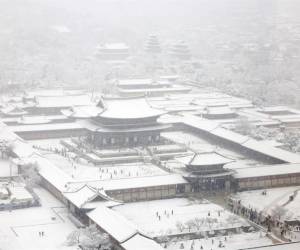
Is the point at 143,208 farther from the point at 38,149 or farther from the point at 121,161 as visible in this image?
the point at 38,149

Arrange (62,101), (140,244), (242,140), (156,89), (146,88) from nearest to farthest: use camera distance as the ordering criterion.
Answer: (140,244) < (242,140) < (62,101) < (156,89) < (146,88)

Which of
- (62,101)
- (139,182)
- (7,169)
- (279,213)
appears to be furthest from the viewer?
(62,101)

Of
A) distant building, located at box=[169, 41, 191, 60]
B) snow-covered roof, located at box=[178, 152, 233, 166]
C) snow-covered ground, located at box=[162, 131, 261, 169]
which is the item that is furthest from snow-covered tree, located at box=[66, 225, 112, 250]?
distant building, located at box=[169, 41, 191, 60]

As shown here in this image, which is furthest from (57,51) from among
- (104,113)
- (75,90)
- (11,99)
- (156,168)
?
(156,168)

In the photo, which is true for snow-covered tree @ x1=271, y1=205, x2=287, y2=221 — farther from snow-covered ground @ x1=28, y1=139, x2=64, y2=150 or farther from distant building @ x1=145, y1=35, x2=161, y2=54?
distant building @ x1=145, y1=35, x2=161, y2=54

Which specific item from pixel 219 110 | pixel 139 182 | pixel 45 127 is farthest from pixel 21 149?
pixel 219 110

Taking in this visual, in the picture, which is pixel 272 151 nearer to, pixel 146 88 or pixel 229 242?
pixel 229 242
